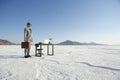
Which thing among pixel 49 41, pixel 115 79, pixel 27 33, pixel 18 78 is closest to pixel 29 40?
pixel 27 33

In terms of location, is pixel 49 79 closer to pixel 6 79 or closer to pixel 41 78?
pixel 41 78

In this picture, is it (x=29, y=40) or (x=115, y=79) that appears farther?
(x=29, y=40)

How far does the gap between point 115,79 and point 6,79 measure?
6.55 ft

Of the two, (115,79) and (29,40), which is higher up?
(29,40)

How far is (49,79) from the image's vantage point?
2.19 m

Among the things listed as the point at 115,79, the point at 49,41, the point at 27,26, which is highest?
the point at 27,26

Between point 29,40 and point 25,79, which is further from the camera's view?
point 29,40

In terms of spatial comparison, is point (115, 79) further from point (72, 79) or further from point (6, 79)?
point (6, 79)

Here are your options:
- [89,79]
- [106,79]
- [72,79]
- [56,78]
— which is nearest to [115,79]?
[106,79]

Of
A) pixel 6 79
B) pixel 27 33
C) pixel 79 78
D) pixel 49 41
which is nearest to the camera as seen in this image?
pixel 6 79

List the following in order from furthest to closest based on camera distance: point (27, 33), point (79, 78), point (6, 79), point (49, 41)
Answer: point (49, 41)
point (27, 33)
point (79, 78)
point (6, 79)

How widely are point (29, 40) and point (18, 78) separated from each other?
373 cm

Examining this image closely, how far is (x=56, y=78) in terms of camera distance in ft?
7.33

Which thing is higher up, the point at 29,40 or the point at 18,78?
the point at 29,40
